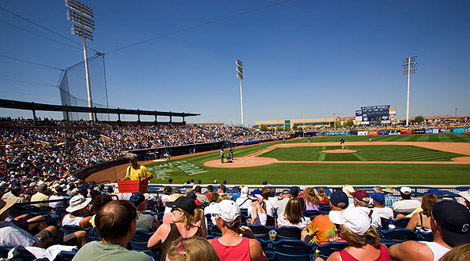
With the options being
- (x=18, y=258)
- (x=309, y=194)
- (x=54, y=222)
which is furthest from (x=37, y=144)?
(x=309, y=194)

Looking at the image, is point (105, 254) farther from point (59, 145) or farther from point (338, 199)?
point (59, 145)

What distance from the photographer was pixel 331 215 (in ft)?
9.41

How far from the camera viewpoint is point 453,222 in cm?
191

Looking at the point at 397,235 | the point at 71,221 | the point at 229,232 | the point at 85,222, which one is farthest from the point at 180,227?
the point at 397,235

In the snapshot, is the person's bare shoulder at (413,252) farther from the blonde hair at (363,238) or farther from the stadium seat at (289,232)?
the stadium seat at (289,232)

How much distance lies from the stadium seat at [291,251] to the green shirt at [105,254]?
237 cm

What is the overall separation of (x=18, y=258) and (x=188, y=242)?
3131 millimetres

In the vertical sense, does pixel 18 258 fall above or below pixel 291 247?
above

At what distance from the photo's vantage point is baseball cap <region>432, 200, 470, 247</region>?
1.87 m

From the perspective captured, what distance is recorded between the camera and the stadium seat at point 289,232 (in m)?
3.87

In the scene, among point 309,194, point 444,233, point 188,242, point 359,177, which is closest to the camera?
point 188,242

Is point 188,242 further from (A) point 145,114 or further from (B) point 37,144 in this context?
(A) point 145,114

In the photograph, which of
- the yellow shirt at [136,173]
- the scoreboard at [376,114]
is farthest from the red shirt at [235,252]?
the scoreboard at [376,114]

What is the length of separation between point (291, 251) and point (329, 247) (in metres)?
0.61
